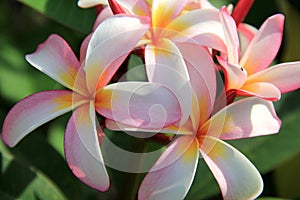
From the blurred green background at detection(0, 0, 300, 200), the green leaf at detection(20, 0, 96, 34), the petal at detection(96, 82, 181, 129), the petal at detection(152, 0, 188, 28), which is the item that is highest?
the petal at detection(152, 0, 188, 28)

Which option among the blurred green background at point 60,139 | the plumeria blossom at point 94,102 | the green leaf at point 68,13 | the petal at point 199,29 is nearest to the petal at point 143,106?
the plumeria blossom at point 94,102

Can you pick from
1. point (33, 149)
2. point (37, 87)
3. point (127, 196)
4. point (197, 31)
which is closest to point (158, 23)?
point (197, 31)

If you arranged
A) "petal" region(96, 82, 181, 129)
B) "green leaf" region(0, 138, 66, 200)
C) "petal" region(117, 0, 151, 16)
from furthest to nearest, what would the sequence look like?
"green leaf" region(0, 138, 66, 200), "petal" region(117, 0, 151, 16), "petal" region(96, 82, 181, 129)

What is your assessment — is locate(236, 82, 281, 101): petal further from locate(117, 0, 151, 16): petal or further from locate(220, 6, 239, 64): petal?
locate(117, 0, 151, 16): petal

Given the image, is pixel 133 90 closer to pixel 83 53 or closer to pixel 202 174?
pixel 83 53

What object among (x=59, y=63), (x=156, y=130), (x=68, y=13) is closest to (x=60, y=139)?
(x=68, y=13)

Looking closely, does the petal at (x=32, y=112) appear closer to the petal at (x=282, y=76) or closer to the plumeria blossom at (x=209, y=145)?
the plumeria blossom at (x=209, y=145)

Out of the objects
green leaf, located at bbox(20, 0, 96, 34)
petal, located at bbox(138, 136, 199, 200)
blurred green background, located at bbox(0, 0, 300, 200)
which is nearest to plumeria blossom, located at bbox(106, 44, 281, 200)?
petal, located at bbox(138, 136, 199, 200)
